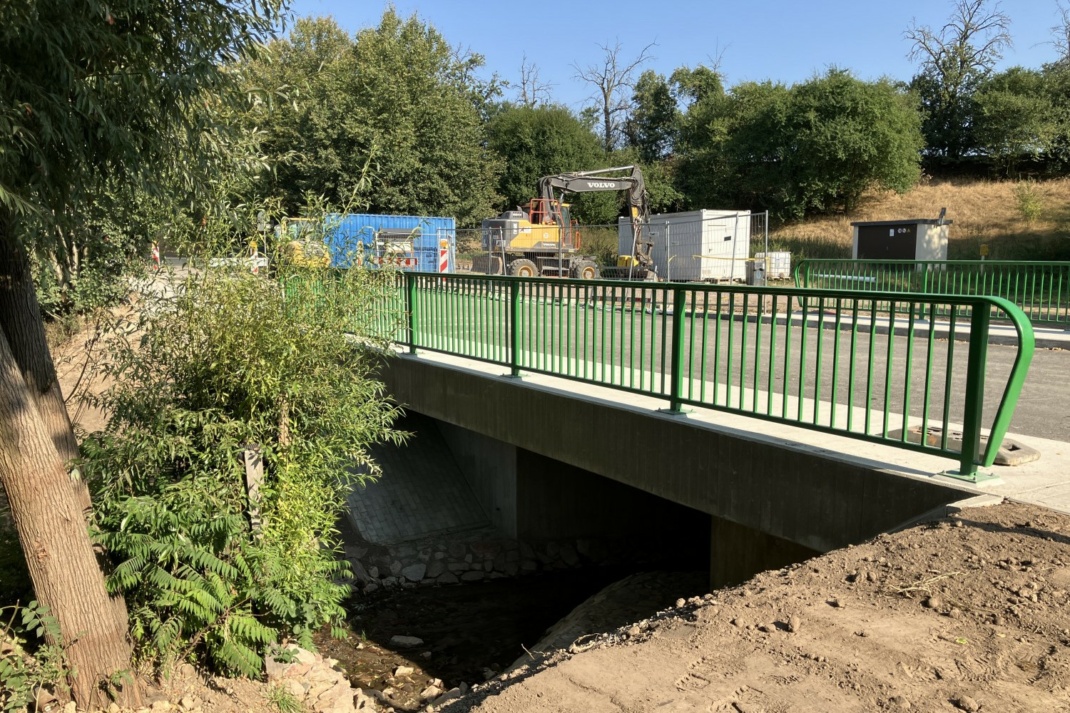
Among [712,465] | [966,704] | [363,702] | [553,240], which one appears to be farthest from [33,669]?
[553,240]

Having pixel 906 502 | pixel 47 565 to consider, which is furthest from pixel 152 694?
pixel 906 502

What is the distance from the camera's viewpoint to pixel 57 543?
5352 mm

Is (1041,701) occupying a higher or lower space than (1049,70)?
lower

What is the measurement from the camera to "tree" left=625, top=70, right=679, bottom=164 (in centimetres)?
5419

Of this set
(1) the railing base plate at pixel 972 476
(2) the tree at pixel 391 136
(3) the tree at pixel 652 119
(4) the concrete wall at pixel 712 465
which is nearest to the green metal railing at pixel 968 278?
(4) the concrete wall at pixel 712 465

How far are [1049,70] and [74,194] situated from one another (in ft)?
159

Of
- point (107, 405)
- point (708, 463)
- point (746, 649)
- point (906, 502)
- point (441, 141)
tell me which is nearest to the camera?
point (746, 649)

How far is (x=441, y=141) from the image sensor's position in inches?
1361

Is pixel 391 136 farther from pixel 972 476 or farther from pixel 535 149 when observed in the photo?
pixel 972 476

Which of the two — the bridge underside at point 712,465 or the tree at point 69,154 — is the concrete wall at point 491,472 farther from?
the tree at point 69,154

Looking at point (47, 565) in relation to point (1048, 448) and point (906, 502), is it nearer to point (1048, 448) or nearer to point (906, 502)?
point (906, 502)

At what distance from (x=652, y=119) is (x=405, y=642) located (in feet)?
167

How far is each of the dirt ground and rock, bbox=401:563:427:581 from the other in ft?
22.1

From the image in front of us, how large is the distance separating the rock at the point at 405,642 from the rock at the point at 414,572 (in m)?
1.55
